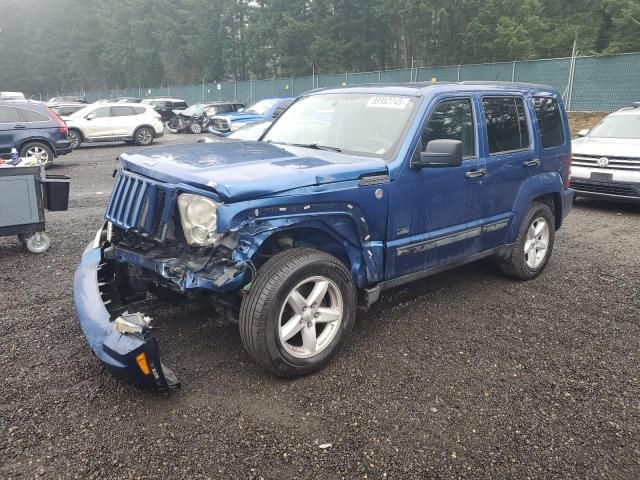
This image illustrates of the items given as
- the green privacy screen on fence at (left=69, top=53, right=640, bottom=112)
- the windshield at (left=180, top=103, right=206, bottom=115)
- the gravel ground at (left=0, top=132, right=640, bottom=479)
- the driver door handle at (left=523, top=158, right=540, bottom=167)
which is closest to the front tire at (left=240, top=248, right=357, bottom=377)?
the gravel ground at (left=0, top=132, right=640, bottom=479)

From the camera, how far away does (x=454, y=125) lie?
4.39 metres

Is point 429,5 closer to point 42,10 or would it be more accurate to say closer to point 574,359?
point 574,359

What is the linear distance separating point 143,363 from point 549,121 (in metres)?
4.69

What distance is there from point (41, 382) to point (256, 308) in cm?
150

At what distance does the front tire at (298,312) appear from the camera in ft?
10.4

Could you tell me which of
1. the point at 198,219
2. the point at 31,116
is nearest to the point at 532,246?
the point at 198,219

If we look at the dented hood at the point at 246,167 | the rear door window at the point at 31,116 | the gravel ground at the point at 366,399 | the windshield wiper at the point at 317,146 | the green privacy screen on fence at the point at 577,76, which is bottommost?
the gravel ground at the point at 366,399

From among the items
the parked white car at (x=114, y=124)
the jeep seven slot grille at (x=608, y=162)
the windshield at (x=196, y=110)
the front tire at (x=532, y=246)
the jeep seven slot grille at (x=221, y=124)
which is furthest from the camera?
the windshield at (x=196, y=110)

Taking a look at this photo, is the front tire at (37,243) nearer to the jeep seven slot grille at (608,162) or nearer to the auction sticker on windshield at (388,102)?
the auction sticker on windshield at (388,102)

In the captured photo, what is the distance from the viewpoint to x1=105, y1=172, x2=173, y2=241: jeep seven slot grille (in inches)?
132

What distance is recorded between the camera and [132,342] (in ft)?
9.31

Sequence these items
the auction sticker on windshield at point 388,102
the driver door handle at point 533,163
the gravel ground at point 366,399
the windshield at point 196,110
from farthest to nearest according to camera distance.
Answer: the windshield at point 196,110, the driver door handle at point 533,163, the auction sticker on windshield at point 388,102, the gravel ground at point 366,399

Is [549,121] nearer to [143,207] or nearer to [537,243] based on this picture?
[537,243]

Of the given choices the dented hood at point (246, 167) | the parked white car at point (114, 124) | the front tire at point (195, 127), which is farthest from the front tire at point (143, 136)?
the dented hood at point (246, 167)
